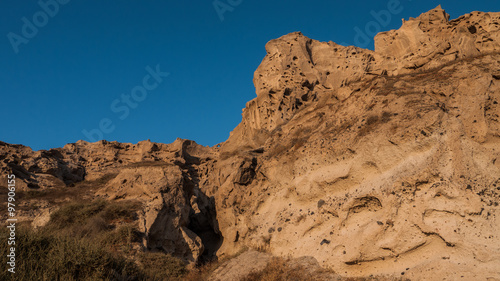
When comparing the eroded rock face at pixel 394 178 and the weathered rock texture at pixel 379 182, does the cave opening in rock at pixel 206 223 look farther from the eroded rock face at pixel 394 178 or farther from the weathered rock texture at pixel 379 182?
the eroded rock face at pixel 394 178

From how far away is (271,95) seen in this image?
27.7 metres

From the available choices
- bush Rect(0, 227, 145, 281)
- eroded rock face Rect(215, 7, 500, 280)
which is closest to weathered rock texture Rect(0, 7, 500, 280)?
eroded rock face Rect(215, 7, 500, 280)

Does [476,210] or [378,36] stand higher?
[378,36]

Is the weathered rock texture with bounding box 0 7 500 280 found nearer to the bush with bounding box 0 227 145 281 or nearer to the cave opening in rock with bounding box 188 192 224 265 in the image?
the cave opening in rock with bounding box 188 192 224 265

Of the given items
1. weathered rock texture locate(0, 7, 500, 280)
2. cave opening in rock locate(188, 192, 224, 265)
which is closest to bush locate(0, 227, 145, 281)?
weathered rock texture locate(0, 7, 500, 280)

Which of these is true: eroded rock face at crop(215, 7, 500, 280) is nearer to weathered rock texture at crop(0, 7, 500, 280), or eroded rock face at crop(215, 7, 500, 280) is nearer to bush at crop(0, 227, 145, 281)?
weathered rock texture at crop(0, 7, 500, 280)

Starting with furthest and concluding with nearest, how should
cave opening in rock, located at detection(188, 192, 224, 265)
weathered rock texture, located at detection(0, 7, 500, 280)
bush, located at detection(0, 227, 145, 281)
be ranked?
cave opening in rock, located at detection(188, 192, 224, 265) < weathered rock texture, located at detection(0, 7, 500, 280) < bush, located at detection(0, 227, 145, 281)

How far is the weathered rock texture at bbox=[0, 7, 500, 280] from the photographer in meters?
10.5

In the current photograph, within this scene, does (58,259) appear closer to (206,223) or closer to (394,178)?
(394,178)

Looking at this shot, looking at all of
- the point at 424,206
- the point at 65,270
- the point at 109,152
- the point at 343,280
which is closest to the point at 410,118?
the point at 424,206

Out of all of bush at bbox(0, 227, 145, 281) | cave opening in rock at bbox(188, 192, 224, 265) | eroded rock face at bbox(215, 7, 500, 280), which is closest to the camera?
bush at bbox(0, 227, 145, 281)

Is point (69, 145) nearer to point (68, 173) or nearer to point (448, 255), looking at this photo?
point (68, 173)

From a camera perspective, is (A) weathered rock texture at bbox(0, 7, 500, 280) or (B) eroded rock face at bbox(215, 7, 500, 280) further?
(A) weathered rock texture at bbox(0, 7, 500, 280)

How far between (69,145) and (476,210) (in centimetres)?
3908
